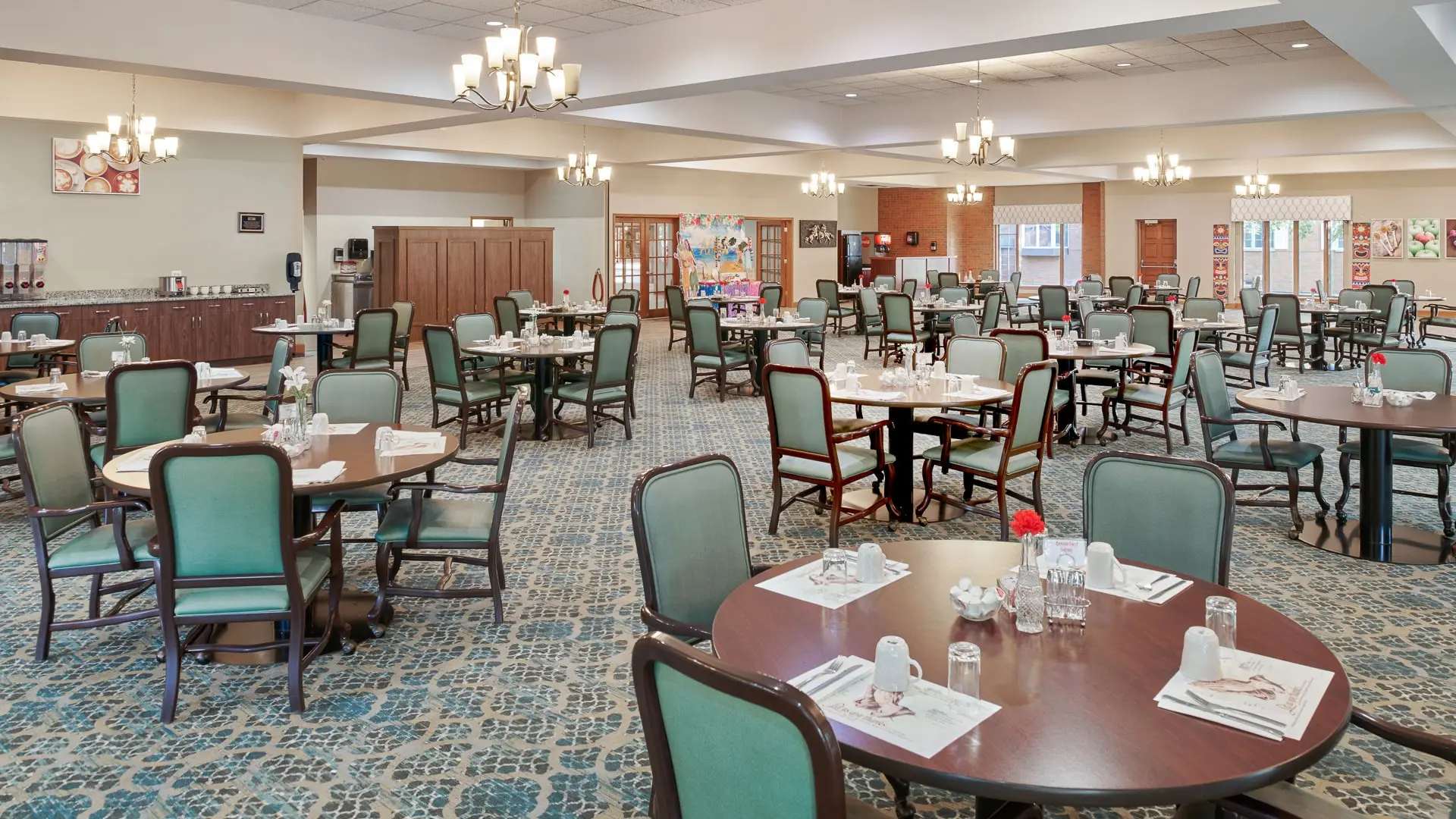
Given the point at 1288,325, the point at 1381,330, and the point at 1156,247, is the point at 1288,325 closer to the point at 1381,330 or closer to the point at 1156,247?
the point at 1381,330

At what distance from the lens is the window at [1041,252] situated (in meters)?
23.8

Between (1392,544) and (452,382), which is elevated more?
(452,382)

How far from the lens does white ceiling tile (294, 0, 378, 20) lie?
7.64 m

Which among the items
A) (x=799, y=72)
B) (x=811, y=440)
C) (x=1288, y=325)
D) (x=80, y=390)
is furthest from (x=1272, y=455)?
(x=1288, y=325)

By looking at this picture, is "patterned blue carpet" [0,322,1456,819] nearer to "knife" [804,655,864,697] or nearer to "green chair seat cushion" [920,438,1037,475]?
"green chair seat cushion" [920,438,1037,475]

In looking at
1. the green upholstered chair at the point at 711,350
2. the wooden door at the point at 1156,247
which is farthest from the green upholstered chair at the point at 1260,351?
the wooden door at the point at 1156,247

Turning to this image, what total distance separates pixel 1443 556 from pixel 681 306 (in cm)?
1047

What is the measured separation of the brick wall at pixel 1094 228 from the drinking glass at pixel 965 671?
22.0 meters

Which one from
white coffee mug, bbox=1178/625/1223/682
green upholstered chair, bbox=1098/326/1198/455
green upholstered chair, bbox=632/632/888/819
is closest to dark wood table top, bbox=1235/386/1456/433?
green upholstered chair, bbox=1098/326/1198/455

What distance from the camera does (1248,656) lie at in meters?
2.10

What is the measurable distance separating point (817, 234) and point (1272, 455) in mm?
17999

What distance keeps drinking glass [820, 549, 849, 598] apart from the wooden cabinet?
1314 centimetres

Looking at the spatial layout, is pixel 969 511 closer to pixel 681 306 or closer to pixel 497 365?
pixel 497 365

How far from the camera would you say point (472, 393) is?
790 centimetres
